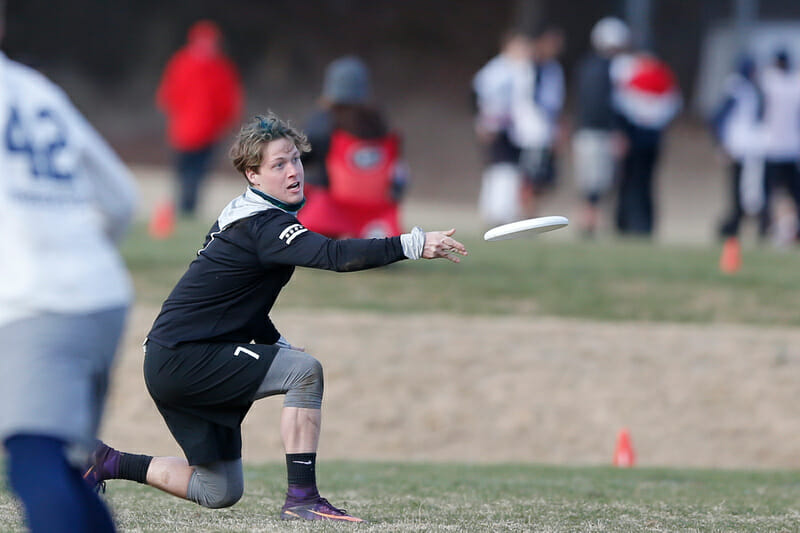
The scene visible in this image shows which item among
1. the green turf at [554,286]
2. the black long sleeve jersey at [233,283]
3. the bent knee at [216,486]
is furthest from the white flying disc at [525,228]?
the green turf at [554,286]

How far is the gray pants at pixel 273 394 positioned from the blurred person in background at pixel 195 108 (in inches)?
519

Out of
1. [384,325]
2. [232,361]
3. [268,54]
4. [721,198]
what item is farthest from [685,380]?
[268,54]

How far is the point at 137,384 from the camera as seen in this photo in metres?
10.6

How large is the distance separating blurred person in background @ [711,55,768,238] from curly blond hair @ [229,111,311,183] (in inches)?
457

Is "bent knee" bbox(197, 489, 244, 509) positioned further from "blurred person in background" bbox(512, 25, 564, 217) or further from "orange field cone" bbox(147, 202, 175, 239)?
"blurred person in background" bbox(512, 25, 564, 217)

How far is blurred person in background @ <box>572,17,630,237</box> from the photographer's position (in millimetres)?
15508

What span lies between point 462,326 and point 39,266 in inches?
318

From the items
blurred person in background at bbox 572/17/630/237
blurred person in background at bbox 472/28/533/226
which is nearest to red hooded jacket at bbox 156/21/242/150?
blurred person in background at bbox 472/28/533/226

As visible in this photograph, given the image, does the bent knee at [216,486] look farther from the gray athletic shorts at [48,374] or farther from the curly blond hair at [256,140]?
the gray athletic shorts at [48,374]

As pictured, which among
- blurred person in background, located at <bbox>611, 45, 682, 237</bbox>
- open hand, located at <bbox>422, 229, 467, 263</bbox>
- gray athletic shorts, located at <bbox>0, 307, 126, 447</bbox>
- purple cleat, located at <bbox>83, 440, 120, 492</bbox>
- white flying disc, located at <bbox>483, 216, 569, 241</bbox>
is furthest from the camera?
blurred person in background, located at <bbox>611, 45, 682, 237</bbox>

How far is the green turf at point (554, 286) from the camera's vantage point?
471 inches

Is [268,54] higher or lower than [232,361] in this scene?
higher

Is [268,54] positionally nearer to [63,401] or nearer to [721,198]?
[721,198]

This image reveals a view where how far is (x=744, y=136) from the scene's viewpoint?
1570 centimetres
